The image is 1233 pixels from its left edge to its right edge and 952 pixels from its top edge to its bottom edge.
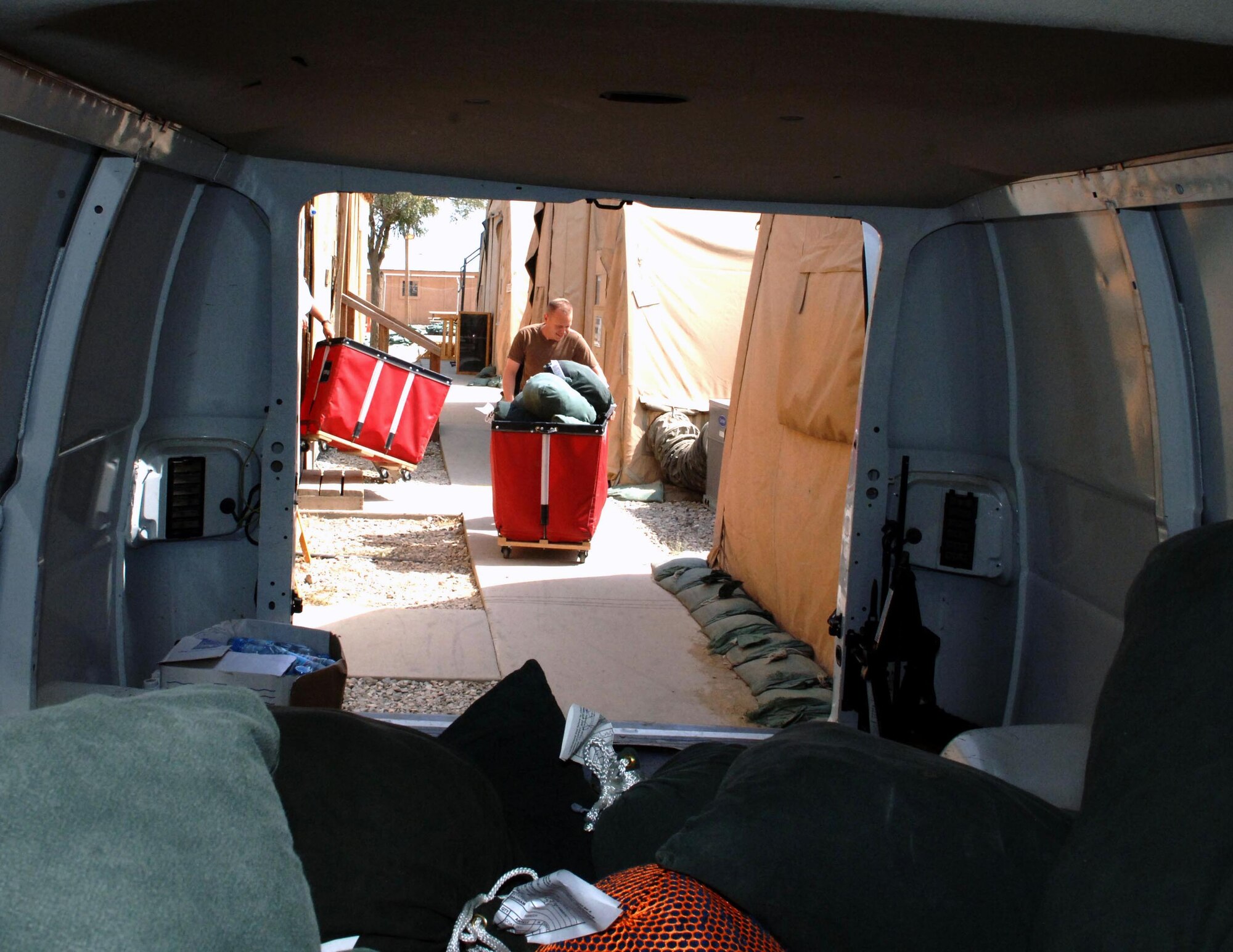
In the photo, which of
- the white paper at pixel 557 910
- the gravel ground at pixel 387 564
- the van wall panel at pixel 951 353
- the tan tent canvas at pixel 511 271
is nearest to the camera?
the white paper at pixel 557 910

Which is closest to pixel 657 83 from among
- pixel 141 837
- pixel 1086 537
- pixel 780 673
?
pixel 141 837

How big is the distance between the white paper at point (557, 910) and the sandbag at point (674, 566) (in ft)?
18.5

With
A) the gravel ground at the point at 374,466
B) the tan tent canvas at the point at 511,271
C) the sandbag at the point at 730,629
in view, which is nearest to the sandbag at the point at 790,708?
the sandbag at the point at 730,629

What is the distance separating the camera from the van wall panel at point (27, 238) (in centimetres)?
210

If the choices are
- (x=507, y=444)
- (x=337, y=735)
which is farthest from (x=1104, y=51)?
(x=507, y=444)

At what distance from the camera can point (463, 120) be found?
2.54 meters

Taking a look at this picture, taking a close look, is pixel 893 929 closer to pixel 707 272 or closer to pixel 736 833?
pixel 736 833

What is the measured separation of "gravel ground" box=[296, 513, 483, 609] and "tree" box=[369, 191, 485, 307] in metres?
18.9

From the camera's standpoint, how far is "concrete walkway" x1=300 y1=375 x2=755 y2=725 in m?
5.09

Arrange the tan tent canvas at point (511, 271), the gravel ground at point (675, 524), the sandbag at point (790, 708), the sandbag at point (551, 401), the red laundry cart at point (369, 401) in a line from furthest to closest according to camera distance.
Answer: the tan tent canvas at point (511, 271)
the gravel ground at point (675, 524)
the red laundry cart at point (369, 401)
the sandbag at point (551, 401)
the sandbag at point (790, 708)

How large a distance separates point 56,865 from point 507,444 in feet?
20.0

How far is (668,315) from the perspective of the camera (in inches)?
407

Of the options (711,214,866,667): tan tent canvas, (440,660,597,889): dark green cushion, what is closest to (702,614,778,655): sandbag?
(711,214,866,667): tan tent canvas

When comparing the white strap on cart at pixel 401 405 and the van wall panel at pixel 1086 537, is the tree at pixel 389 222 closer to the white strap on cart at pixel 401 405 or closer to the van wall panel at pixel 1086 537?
the white strap on cart at pixel 401 405
